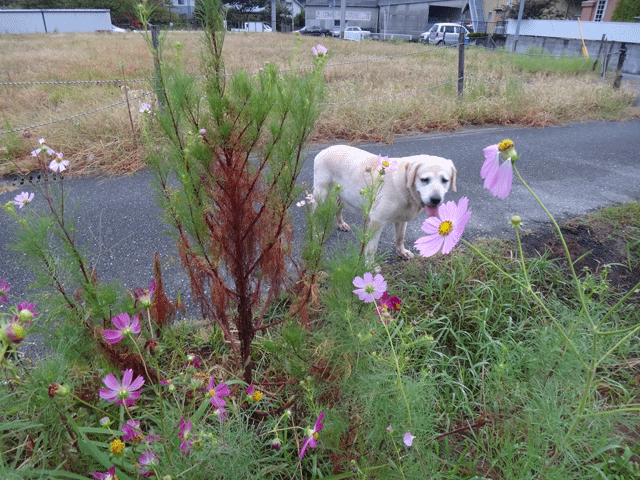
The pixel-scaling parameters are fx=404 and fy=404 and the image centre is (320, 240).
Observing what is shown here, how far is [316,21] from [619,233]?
5364 cm

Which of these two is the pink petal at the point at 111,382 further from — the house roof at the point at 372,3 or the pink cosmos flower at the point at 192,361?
the house roof at the point at 372,3

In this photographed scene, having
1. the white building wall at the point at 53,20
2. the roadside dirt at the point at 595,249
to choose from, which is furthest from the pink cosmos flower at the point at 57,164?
the white building wall at the point at 53,20

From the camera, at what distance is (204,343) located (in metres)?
2.18

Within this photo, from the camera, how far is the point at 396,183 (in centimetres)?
284

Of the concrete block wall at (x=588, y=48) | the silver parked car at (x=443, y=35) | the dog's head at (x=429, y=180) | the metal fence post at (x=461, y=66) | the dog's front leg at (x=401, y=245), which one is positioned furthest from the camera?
the silver parked car at (x=443, y=35)

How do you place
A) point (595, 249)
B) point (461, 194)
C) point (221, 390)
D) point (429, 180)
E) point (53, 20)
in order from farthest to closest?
point (53, 20) → point (461, 194) → point (595, 249) → point (429, 180) → point (221, 390)

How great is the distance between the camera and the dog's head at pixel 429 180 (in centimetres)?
268

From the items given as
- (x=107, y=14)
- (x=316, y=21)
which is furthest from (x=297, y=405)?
(x=316, y=21)

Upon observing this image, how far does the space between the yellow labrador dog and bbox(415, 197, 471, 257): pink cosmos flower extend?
1387 mm

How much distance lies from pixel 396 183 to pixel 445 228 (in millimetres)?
1802

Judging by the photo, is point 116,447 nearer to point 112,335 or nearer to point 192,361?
point 112,335

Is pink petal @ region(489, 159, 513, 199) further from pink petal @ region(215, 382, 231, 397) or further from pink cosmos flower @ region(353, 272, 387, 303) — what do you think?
pink petal @ region(215, 382, 231, 397)

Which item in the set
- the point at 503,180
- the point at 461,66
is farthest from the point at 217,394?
the point at 461,66

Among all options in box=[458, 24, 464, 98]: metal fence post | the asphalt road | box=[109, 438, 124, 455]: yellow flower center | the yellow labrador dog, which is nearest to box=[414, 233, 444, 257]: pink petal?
box=[109, 438, 124, 455]: yellow flower center
